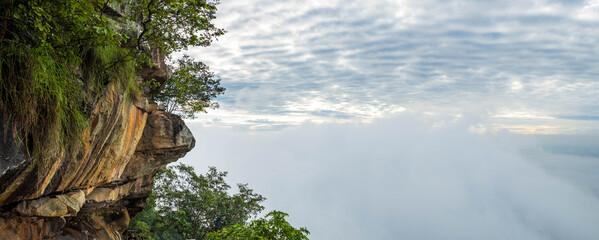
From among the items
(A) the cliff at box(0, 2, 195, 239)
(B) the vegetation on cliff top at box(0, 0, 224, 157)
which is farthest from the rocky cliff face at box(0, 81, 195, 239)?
(B) the vegetation on cliff top at box(0, 0, 224, 157)

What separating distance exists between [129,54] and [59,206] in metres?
4.31

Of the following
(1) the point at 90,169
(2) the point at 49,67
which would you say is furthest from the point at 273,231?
(2) the point at 49,67

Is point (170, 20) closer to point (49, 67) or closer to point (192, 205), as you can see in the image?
point (49, 67)

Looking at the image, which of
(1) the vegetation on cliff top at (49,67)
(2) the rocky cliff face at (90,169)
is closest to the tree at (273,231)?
(2) the rocky cliff face at (90,169)

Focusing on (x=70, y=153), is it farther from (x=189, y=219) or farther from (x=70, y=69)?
(x=189, y=219)

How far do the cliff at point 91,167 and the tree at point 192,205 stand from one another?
10746mm

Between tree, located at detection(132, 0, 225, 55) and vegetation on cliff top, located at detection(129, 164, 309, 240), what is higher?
tree, located at detection(132, 0, 225, 55)

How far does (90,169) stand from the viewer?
855cm

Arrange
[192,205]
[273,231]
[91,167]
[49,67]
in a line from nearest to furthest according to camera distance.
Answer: [49,67], [91,167], [273,231], [192,205]

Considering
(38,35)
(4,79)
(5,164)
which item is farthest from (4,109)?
(38,35)

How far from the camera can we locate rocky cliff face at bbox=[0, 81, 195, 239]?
6379 millimetres

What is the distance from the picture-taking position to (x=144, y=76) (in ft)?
38.7

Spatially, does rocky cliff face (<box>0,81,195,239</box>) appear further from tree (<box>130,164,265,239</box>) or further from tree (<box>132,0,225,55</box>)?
tree (<box>130,164,265,239</box>)

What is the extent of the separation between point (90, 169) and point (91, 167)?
70mm
